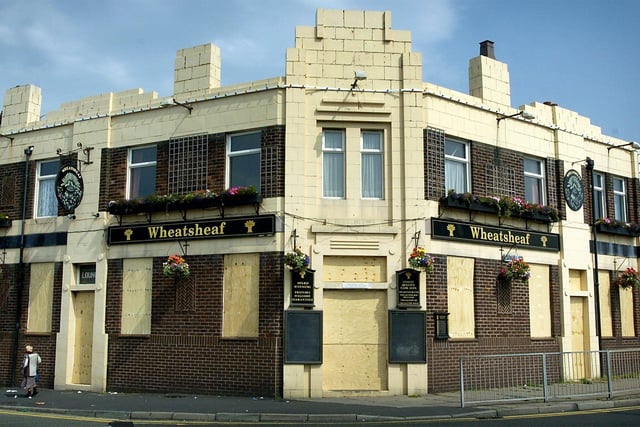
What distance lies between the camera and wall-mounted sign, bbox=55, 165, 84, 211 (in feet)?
67.8

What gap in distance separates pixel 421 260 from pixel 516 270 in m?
3.65

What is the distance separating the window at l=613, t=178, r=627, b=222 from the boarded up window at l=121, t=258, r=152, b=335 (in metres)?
16.2

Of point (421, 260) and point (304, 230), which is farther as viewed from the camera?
point (304, 230)

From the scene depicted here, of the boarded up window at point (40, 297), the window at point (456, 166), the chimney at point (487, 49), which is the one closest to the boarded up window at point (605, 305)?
the window at point (456, 166)

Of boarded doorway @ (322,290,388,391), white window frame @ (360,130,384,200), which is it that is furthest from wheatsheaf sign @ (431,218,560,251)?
boarded doorway @ (322,290,388,391)

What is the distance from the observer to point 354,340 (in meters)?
17.3

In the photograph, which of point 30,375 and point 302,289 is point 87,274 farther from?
point 302,289

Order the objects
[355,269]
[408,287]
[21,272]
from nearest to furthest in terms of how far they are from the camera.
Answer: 1. [408,287]
2. [355,269]
3. [21,272]

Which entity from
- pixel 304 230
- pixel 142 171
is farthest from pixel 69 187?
pixel 304 230

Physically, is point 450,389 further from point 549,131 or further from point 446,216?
point 549,131

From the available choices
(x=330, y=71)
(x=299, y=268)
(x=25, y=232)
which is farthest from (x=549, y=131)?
(x=25, y=232)

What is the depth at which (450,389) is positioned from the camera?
1761 cm

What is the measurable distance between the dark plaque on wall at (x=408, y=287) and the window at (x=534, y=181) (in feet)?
18.6

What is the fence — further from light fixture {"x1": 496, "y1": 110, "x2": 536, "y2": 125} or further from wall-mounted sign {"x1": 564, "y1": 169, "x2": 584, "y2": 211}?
light fixture {"x1": 496, "y1": 110, "x2": 536, "y2": 125}
